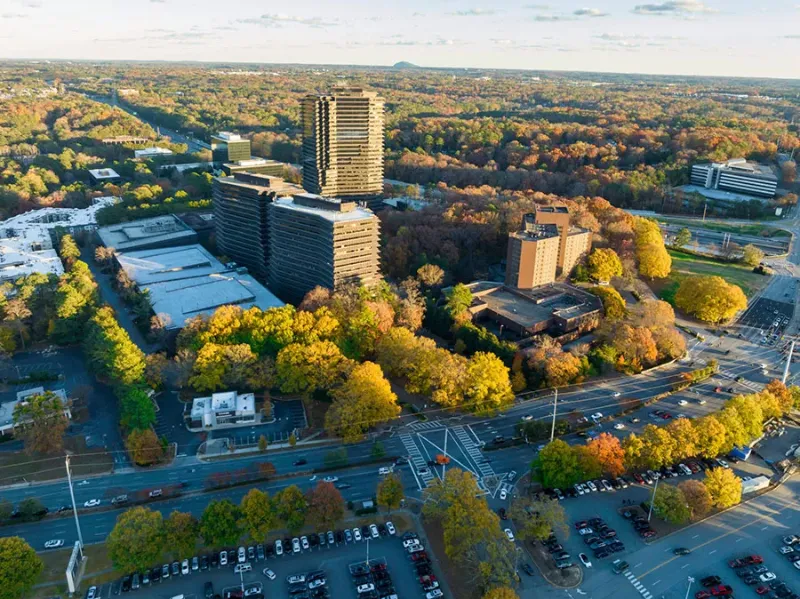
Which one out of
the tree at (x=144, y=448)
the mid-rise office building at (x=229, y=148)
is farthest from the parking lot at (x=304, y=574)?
the mid-rise office building at (x=229, y=148)

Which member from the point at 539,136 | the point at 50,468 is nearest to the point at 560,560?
the point at 50,468

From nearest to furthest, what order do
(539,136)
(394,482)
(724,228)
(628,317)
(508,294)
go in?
(394,482) → (628,317) → (508,294) → (724,228) → (539,136)

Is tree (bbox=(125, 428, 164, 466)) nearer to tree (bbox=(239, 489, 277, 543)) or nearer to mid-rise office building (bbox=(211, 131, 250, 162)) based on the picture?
tree (bbox=(239, 489, 277, 543))

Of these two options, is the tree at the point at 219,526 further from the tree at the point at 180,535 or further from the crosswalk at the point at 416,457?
the crosswalk at the point at 416,457

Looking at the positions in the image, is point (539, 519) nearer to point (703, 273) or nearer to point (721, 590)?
point (721, 590)

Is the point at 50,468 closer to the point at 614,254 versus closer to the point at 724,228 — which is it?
the point at 614,254

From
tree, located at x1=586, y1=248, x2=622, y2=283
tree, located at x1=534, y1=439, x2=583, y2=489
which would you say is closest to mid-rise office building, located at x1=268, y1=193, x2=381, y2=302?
tree, located at x1=586, y1=248, x2=622, y2=283

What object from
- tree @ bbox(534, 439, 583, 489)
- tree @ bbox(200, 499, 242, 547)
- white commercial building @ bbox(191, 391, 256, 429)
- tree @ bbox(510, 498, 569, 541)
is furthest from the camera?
white commercial building @ bbox(191, 391, 256, 429)
